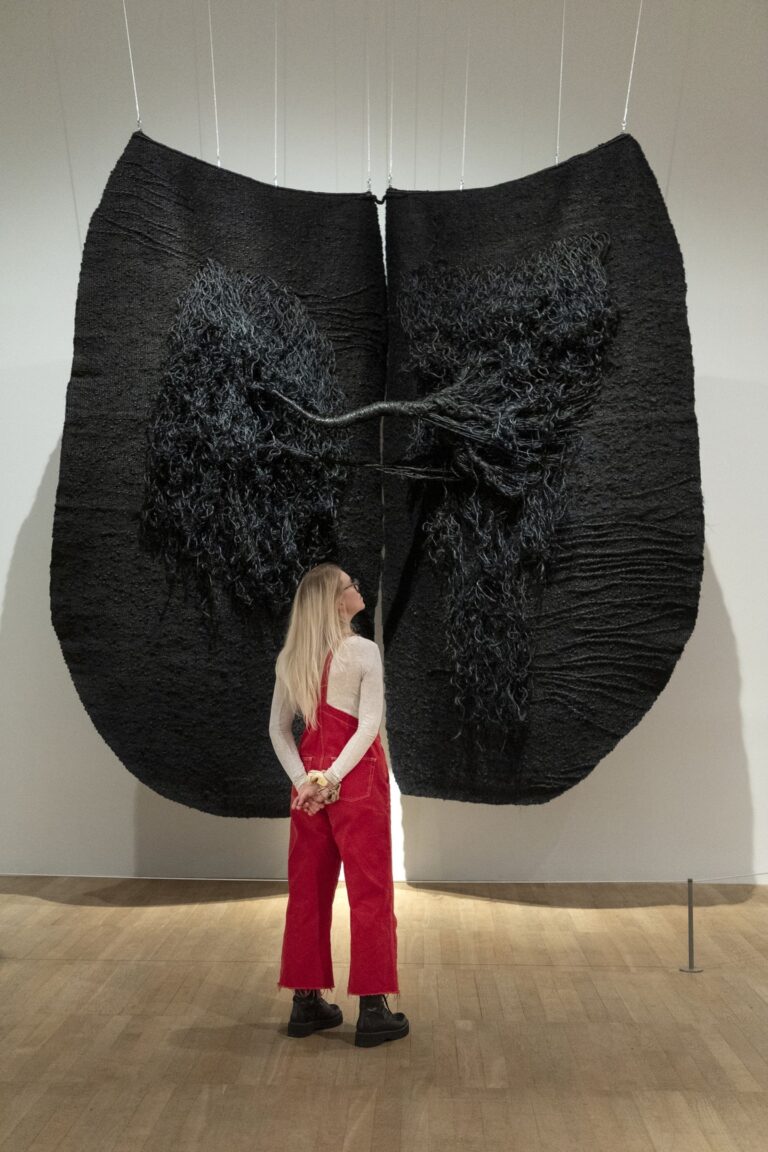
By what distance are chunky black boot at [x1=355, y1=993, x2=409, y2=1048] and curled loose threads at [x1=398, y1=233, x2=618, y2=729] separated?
0.97 meters

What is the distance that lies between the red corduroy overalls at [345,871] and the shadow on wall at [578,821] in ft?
4.22

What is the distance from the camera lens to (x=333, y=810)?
2488 mm

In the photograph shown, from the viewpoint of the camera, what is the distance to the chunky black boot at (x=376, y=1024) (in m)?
2.40

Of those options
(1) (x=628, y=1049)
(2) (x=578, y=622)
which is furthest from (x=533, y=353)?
(1) (x=628, y=1049)

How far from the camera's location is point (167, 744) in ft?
10.5

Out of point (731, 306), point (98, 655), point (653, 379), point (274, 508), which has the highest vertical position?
point (731, 306)

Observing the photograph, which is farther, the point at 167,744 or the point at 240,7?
the point at 240,7

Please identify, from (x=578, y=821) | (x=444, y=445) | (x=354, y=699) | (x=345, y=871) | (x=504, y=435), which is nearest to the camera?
(x=345, y=871)

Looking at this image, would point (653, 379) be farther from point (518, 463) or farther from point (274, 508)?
point (274, 508)

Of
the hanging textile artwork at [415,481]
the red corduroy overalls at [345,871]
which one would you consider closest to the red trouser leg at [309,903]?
the red corduroy overalls at [345,871]

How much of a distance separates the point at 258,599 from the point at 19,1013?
1191 millimetres

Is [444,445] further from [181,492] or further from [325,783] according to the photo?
[325,783]

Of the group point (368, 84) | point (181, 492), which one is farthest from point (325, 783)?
point (368, 84)

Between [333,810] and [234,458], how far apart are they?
1097 millimetres
